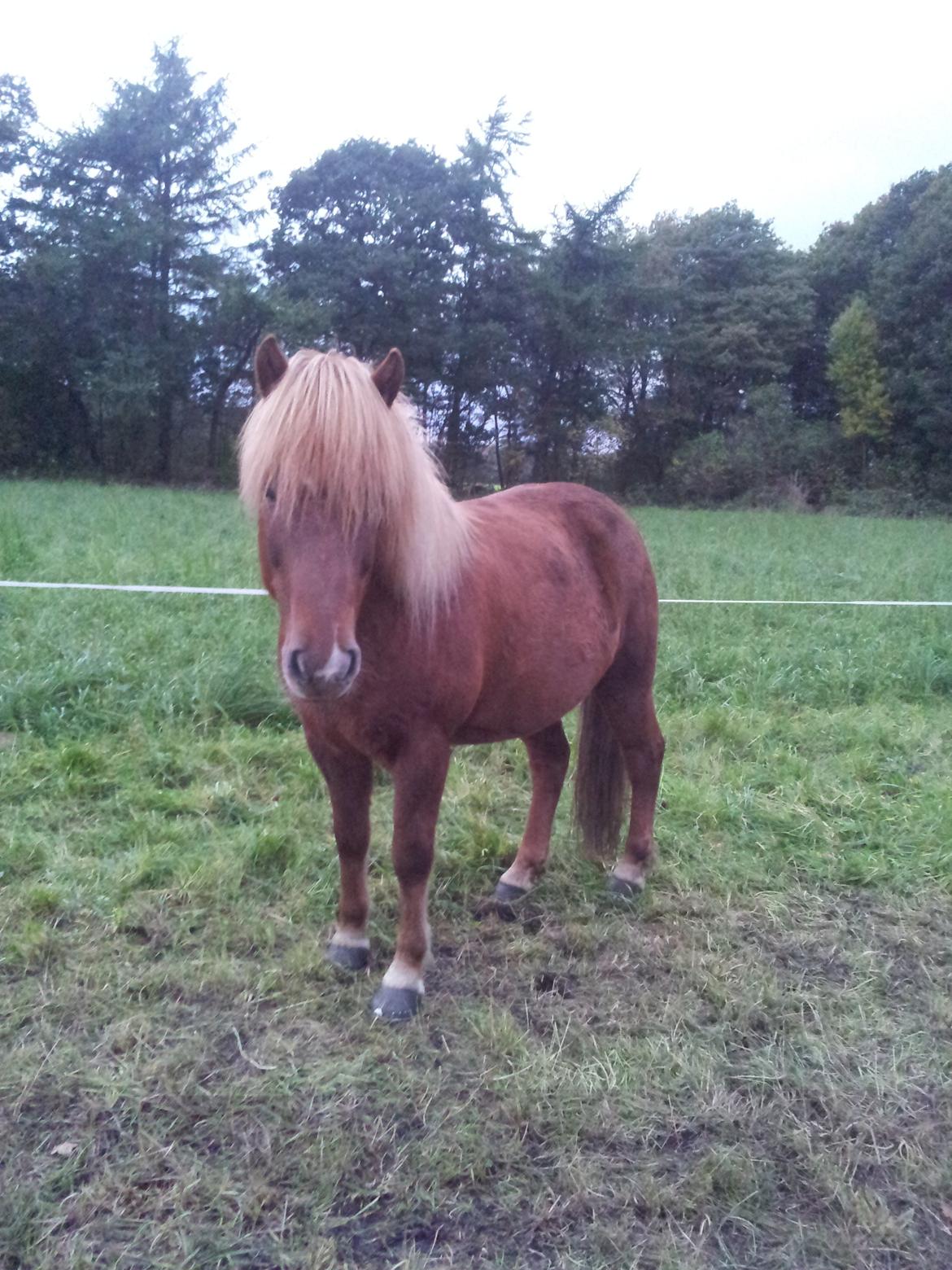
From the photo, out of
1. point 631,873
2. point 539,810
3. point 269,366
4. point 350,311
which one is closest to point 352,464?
point 269,366

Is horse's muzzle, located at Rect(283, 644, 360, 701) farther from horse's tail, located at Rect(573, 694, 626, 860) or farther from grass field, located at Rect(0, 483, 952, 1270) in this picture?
horse's tail, located at Rect(573, 694, 626, 860)

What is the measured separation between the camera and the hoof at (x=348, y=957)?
9.61 ft

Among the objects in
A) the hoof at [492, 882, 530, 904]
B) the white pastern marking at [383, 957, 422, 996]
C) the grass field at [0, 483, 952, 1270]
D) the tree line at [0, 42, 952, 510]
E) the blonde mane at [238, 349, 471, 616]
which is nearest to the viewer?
the grass field at [0, 483, 952, 1270]

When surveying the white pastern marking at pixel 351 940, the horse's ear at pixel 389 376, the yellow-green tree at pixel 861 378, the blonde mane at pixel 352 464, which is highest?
the yellow-green tree at pixel 861 378

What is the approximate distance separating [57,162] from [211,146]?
3989mm

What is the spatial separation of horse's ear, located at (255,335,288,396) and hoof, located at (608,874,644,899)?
2169 millimetres

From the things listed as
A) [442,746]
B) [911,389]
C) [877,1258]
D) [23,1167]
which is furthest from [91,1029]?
[911,389]

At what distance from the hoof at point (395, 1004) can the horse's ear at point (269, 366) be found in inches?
68.1

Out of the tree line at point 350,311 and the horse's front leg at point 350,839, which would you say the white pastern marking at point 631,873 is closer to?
the horse's front leg at point 350,839

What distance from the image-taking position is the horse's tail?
366 centimetres

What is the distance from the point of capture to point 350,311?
22.7 meters

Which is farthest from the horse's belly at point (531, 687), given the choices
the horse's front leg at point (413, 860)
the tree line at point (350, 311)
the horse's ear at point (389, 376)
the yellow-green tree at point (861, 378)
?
the yellow-green tree at point (861, 378)

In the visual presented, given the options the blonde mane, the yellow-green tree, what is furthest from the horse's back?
the yellow-green tree

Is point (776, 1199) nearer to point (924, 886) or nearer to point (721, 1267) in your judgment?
point (721, 1267)
